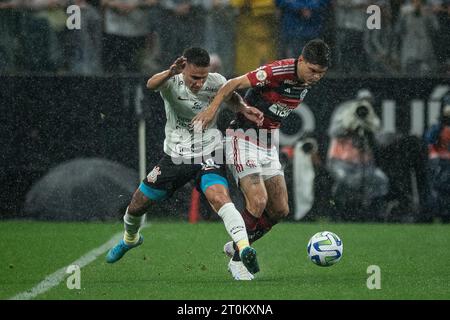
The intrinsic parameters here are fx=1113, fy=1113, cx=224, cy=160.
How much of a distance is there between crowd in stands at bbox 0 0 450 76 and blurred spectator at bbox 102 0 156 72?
0.01m

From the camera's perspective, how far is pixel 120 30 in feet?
51.0

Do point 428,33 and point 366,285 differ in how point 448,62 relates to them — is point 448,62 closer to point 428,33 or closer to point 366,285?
point 428,33

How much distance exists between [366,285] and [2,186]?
25.8 feet

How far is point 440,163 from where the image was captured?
604 inches

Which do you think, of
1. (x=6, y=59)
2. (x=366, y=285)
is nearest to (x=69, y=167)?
(x=6, y=59)

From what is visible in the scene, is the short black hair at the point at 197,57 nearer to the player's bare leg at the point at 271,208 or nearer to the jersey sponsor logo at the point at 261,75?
the jersey sponsor logo at the point at 261,75

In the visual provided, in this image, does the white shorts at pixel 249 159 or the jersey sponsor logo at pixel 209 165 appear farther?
the white shorts at pixel 249 159

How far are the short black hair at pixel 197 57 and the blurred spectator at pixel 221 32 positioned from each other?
5869 mm

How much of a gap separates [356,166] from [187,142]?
19.9 ft

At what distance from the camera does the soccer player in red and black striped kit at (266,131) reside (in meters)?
9.62

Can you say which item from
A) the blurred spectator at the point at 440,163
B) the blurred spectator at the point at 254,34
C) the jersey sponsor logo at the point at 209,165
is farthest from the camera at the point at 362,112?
the jersey sponsor logo at the point at 209,165

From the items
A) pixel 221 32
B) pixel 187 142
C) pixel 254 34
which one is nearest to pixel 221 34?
pixel 221 32

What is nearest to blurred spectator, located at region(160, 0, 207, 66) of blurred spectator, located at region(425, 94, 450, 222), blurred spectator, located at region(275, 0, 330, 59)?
blurred spectator, located at region(275, 0, 330, 59)

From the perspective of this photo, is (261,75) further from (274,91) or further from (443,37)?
(443,37)
